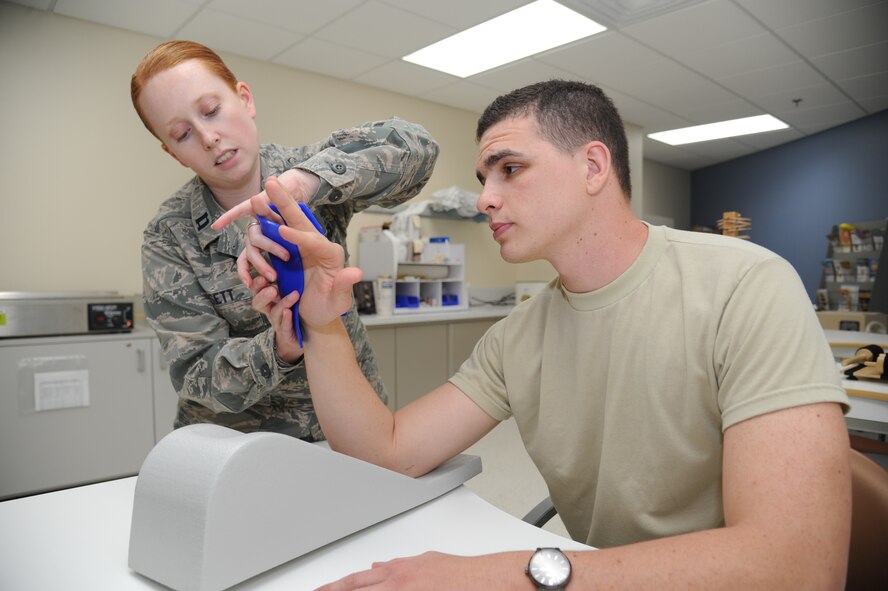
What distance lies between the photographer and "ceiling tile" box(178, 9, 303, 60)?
3416mm

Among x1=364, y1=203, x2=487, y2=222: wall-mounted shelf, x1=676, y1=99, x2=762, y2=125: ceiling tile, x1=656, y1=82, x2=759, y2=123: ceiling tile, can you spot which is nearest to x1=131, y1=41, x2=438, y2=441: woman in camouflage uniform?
x1=364, y1=203, x2=487, y2=222: wall-mounted shelf

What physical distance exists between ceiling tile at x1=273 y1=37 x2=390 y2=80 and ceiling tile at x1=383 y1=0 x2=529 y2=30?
2.41 ft

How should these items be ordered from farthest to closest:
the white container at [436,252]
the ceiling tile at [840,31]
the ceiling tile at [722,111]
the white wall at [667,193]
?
1. the white wall at [667,193]
2. the ceiling tile at [722,111]
3. the white container at [436,252]
4. the ceiling tile at [840,31]

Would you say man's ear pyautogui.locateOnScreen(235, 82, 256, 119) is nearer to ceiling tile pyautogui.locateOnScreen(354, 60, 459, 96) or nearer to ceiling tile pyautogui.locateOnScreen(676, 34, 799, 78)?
ceiling tile pyautogui.locateOnScreen(354, 60, 459, 96)

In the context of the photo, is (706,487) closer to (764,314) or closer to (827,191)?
(764,314)

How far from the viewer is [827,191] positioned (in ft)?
22.5

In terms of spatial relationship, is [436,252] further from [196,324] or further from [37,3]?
[196,324]

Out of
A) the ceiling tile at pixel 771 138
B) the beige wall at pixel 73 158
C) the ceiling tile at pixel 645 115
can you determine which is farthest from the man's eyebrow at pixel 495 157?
the ceiling tile at pixel 771 138

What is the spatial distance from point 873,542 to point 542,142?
0.85 m

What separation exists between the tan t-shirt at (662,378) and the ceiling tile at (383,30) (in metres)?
2.91

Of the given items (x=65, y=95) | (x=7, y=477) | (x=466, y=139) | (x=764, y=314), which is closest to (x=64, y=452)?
(x=7, y=477)

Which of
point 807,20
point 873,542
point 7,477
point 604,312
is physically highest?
point 807,20

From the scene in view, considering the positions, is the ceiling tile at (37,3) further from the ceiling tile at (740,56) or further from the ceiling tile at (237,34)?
the ceiling tile at (740,56)

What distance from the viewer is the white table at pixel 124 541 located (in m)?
0.73
